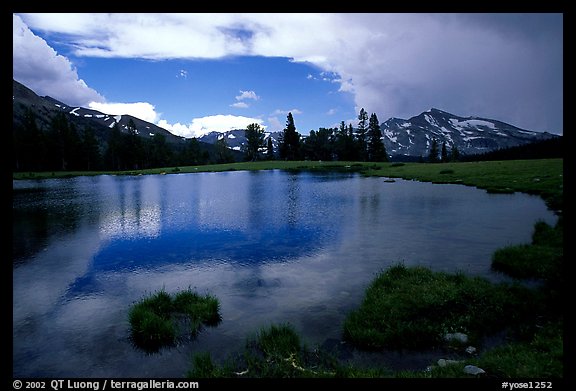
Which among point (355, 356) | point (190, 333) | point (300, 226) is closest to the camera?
point (355, 356)

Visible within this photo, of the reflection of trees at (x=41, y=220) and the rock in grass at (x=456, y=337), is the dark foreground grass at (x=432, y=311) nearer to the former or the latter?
the rock in grass at (x=456, y=337)

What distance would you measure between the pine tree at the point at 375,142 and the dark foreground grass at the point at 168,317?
154 m

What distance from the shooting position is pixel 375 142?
525 feet

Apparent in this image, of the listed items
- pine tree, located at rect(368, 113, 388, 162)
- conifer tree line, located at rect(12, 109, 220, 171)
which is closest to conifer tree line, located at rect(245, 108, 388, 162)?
pine tree, located at rect(368, 113, 388, 162)

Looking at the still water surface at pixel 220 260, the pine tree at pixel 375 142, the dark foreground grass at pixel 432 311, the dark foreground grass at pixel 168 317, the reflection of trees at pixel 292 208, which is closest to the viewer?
the dark foreground grass at pixel 432 311

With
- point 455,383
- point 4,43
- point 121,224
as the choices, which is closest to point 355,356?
point 455,383

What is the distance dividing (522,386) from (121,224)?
3370 cm

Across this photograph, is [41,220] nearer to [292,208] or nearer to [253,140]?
[292,208]

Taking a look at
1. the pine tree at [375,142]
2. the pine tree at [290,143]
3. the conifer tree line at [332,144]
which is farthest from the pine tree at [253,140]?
the pine tree at [375,142]

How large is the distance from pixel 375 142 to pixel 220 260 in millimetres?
149407

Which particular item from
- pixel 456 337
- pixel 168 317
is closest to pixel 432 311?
pixel 456 337

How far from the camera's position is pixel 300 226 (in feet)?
102

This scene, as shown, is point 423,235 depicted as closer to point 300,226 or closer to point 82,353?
Answer: point 300,226

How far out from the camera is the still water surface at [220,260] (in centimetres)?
1198
